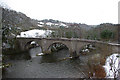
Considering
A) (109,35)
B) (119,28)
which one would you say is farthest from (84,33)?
(119,28)

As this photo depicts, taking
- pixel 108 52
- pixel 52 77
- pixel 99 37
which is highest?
pixel 99 37

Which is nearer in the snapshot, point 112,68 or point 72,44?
point 112,68

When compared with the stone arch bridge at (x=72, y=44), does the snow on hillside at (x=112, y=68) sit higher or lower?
lower

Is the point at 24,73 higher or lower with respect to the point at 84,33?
lower

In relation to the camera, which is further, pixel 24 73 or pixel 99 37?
pixel 99 37

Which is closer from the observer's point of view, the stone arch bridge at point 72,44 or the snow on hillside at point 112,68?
the snow on hillside at point 112,68

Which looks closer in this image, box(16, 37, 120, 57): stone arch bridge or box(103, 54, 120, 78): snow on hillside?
box(103, 54, 120, 78): snow on hillside

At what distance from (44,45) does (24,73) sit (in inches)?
542

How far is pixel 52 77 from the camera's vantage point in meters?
15.8

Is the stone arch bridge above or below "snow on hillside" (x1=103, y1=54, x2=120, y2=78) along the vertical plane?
above

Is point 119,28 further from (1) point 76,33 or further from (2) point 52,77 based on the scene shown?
(2) point 52,77

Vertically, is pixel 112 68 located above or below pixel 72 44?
below

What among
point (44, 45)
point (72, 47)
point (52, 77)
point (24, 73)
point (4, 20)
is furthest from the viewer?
point (44, 45)

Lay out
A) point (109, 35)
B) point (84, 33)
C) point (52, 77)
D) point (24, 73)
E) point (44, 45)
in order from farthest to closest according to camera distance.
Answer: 1. point (84, 33)
2. point (109, 35)
3. point (44, 45)
4. point (24, 73)
5. point (52, 77)
